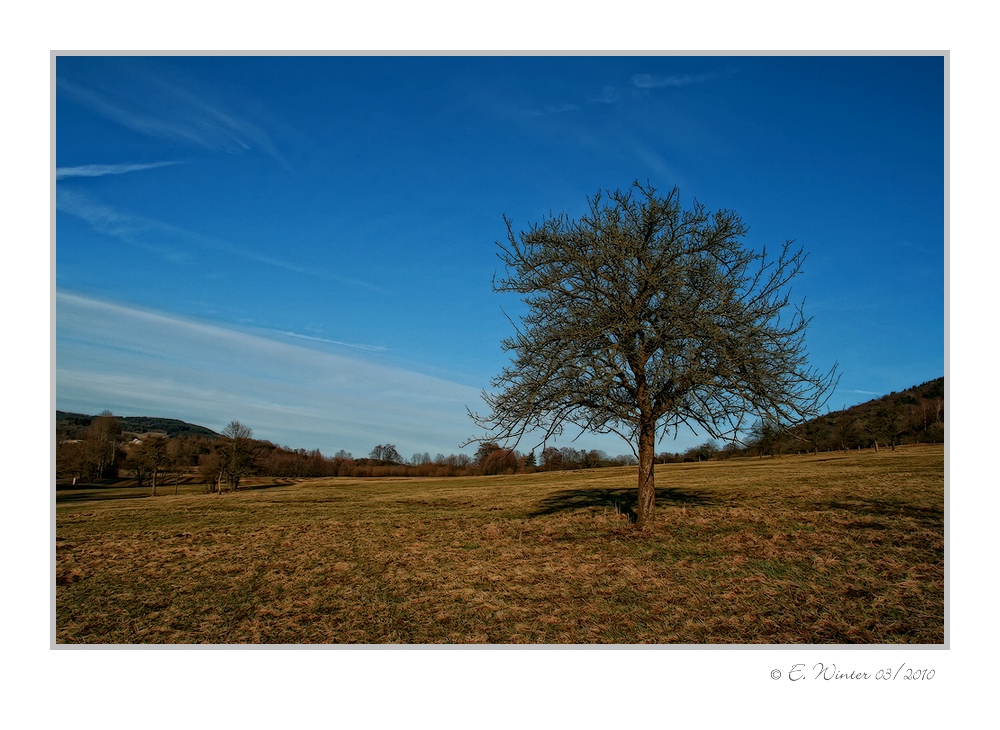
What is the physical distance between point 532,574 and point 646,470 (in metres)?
4.48

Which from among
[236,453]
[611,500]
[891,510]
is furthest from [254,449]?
[891,510]

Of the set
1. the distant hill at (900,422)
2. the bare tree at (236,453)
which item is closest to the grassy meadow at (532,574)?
the distant hill at (900,422)

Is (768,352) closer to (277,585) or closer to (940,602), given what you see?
(940,602)

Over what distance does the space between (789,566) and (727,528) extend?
3.40m

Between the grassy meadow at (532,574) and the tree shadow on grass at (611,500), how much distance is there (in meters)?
0.22

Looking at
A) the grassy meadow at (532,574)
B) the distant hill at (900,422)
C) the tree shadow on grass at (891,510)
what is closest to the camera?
the grassy meadow at (532,574)

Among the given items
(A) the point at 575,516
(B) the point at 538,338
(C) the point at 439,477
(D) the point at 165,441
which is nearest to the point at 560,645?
(B) the point at 538,338

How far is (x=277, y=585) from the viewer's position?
30.2ft

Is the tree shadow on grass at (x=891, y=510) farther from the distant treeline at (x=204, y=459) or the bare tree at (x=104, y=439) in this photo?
the bare tree at (x=104, y=439)

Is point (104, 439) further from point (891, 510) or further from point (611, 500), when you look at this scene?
point (891, 510)

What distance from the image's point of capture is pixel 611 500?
60.2 ft

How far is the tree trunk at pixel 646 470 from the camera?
12.4 metres

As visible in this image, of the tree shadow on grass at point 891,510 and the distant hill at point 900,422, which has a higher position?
the distant hill at point 900,422

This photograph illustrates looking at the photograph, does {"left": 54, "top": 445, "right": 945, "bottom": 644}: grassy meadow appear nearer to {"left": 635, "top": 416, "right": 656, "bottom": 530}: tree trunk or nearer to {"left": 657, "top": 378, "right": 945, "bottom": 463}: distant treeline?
{"left": 635, "top": 416, "right": 656, "bottom": 530}: tree trunk
